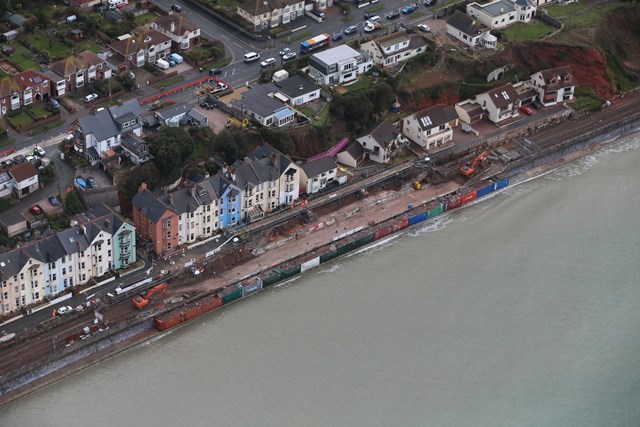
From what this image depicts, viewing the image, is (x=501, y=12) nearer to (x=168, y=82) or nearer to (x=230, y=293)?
(x=168, y=82)

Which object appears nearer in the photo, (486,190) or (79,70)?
(486,190)

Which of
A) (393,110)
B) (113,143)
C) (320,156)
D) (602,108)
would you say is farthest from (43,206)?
(602,108)

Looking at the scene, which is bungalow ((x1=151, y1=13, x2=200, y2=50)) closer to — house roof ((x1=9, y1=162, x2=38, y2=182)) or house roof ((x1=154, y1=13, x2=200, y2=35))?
house roof ((x1=154, y1=13, x2=200, y2=35))

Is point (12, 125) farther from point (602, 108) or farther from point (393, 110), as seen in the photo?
point (602, 108)

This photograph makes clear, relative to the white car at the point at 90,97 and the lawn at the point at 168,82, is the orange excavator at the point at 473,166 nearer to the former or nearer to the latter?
the lawn at the point at 168,82

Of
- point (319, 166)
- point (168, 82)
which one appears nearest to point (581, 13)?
point (319, 166)
